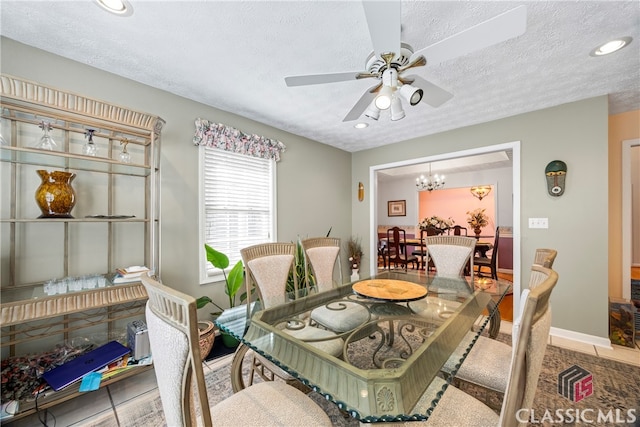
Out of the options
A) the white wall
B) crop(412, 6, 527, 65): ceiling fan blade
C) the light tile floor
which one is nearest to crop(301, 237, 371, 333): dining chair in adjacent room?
the light tile floor

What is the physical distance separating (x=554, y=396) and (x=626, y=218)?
2.45 metres

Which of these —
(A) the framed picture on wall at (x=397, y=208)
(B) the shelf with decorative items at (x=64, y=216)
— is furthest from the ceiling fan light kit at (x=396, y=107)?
(A) the framed picture on wall at (x=397, y=208)

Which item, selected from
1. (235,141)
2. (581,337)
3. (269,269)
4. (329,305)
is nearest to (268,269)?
(269,269)

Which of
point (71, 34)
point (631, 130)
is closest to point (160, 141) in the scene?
point (71, 34)

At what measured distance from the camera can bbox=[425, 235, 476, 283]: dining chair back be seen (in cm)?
255

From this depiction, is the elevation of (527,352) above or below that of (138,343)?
above

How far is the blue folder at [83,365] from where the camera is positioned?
5.12 ft

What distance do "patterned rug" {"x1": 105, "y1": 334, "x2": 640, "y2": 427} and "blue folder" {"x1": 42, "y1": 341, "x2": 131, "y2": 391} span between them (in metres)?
0.32

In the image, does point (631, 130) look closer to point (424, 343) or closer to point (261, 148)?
point (424, 343)

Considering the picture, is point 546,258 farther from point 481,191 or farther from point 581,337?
point 481,191

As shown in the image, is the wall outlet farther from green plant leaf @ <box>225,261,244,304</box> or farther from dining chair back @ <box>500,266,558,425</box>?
green plant leaf @ <box>225,261,244,304</box>

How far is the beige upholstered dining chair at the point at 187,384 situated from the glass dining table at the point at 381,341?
166 mm

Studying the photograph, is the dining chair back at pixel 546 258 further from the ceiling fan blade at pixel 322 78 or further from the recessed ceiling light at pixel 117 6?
the recessed ceiling light at pixel 117 6

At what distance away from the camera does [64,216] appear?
170 centimetres
